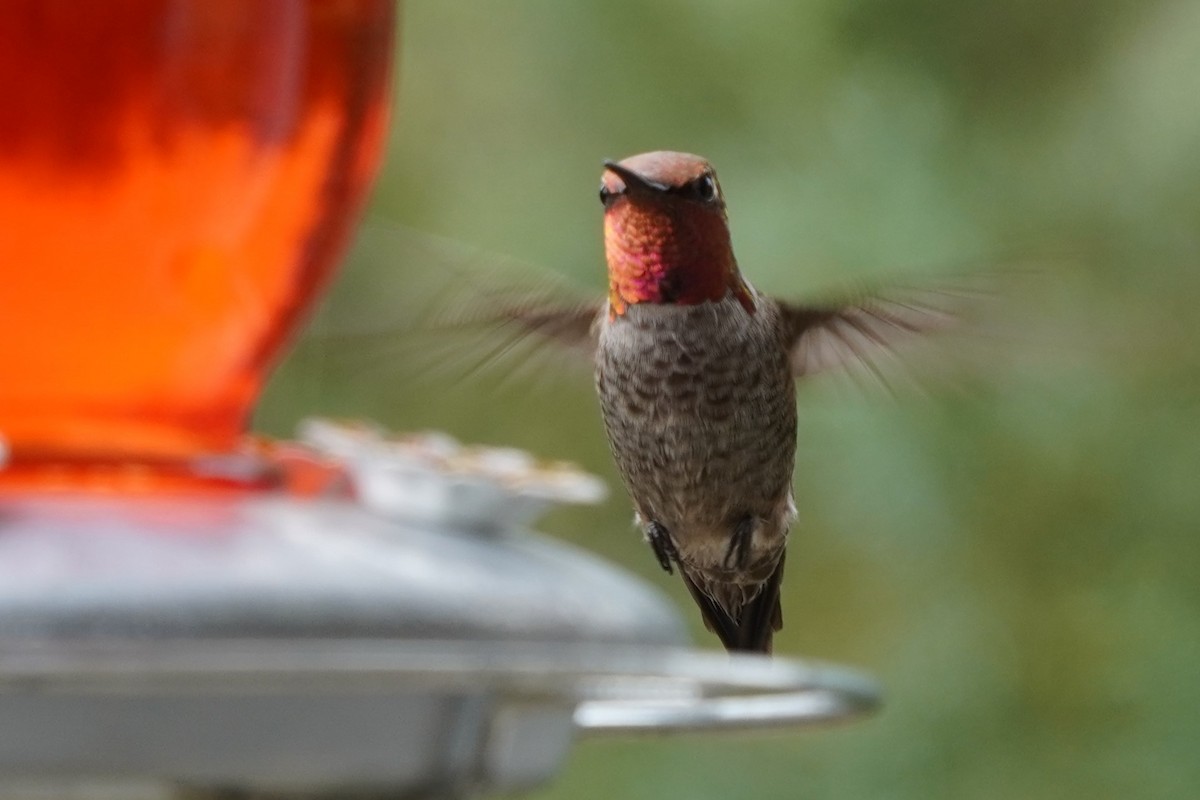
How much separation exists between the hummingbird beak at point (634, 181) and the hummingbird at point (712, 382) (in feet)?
0.34

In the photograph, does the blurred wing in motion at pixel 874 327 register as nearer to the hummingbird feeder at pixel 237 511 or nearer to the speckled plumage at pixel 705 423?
the speckled plumage at pixel 705 423

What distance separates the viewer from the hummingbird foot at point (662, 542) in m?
1.91

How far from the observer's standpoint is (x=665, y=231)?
1.54 metres

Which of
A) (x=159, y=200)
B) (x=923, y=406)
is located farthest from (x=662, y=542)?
(x=923, y=406)

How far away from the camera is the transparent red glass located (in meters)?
1.02

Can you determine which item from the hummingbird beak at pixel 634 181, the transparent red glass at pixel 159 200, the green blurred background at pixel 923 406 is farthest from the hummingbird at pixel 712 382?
the green blurred background at pixel 923 406

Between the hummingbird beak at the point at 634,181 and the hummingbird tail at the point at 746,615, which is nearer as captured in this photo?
the hummingbird beak at the point at 634,181

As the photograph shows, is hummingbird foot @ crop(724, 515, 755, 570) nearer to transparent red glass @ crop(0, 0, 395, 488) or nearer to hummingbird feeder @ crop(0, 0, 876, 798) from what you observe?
hummingbird feeder @ crop(0, 0, 876, 798)

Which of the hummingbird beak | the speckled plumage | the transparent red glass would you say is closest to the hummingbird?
the speckled plumage

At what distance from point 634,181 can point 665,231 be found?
132mm

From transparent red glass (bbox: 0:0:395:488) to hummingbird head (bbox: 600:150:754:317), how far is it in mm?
257

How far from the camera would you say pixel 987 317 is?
5.84ft

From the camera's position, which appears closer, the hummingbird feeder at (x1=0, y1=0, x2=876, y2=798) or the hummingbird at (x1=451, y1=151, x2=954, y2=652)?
the hummingbird feeder at (x1=0, y1=0, x2=876, y2=798)

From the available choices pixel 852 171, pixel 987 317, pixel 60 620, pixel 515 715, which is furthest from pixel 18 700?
pixel 852 171
